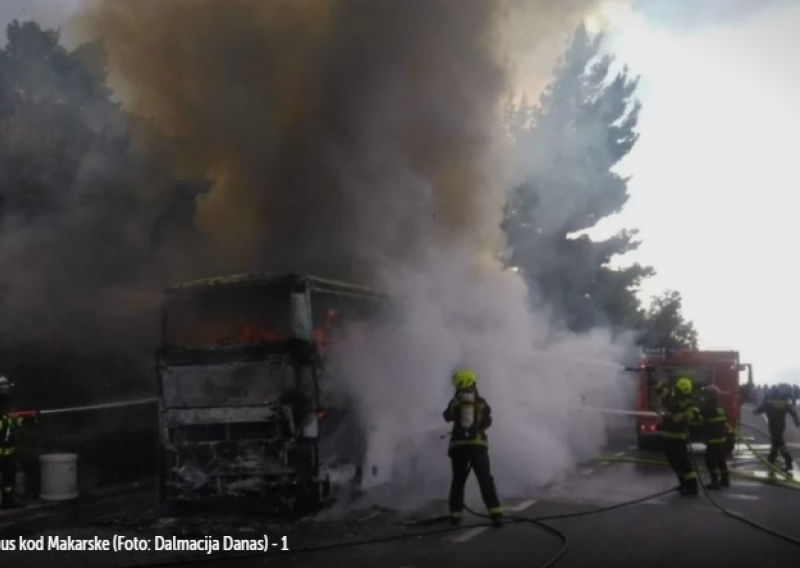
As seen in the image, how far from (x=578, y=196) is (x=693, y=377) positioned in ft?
49.1

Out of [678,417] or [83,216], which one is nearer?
[678,417]

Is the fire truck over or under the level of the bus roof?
under

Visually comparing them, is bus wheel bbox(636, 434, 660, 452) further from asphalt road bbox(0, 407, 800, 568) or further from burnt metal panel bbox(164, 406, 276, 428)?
burnt metal panel bbox(164, 406, 276, 428)

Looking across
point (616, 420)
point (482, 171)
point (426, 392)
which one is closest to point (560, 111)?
point (616, 420)

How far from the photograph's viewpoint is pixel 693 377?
17266 mm

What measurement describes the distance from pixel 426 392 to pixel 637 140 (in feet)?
72.5

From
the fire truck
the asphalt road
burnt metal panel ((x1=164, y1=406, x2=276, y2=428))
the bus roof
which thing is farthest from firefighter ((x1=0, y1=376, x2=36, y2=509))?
the fire truck

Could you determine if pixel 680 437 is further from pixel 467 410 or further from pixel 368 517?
pixel 368 517

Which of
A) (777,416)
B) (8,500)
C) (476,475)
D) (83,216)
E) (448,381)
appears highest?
(83,216)

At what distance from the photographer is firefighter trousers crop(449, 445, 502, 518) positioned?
8.72 meters

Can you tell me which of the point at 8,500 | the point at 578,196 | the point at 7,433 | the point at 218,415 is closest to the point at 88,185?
the point at 7,433

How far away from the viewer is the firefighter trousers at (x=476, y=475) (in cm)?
872

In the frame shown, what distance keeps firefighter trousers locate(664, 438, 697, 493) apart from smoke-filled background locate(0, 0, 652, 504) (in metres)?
1.86

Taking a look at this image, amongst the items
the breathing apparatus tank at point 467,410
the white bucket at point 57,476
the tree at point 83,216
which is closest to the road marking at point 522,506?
the breathing apparatus tank at point 467,410
